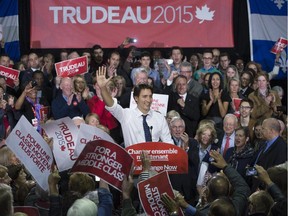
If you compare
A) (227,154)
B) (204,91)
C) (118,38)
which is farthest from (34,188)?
(118,38)

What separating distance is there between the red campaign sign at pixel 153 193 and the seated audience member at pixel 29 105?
4.70 meters

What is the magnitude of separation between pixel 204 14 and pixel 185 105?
400cm

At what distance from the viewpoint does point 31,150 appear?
7539 millimetres

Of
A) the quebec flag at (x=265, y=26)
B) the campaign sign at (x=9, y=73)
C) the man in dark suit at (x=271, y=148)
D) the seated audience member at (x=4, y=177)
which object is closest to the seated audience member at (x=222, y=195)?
the seated audience member at (x=4, y=177)

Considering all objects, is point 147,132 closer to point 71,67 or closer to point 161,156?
point 161,156

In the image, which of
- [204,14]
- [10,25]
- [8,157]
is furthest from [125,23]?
[8,157]

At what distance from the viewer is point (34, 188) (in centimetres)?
726

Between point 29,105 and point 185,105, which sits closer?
point 185,105

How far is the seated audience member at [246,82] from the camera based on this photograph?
1265 centimetres

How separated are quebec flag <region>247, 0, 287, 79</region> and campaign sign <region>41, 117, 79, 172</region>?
25.9 ft

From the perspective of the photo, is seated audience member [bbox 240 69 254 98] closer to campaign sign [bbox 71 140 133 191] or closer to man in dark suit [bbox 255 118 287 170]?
man in dark suit [bbox 255 118 287 170]

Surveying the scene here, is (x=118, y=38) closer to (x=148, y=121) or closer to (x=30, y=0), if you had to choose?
(x=30, y=0)

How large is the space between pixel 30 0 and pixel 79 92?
4296 mm

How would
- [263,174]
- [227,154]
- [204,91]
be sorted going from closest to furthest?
[263,174]
[227,154]
[204,91]
